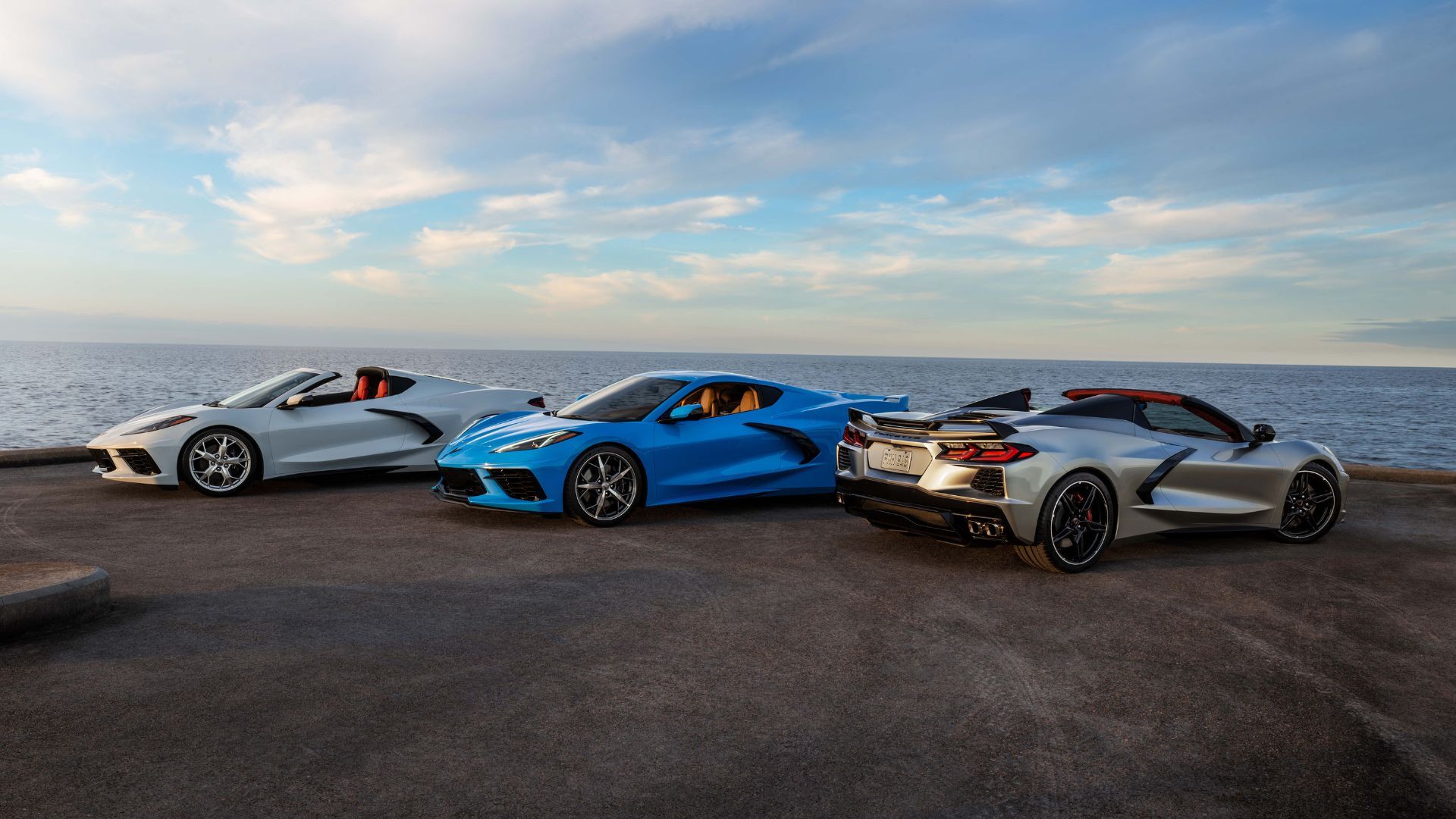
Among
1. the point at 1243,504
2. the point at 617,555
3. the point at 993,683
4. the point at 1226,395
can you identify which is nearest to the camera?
the point at 993,683

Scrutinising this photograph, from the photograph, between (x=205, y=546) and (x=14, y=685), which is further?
(x=205, y=546)

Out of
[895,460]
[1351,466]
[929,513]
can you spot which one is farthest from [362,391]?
[1351,466]

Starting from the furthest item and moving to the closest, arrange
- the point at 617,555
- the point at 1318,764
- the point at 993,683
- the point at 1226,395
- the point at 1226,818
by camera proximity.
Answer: the point at 1226,395, the point at 617,555, the point at 993,683, the point at 1318,764, the point at 1226,818

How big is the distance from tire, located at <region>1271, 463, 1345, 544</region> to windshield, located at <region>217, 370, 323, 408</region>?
375 inches

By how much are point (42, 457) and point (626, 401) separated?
25.4ft

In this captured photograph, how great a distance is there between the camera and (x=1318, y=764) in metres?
3.39

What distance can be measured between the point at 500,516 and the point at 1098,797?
631cm

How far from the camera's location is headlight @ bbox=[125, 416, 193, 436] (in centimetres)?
923

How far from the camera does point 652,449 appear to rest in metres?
8.30

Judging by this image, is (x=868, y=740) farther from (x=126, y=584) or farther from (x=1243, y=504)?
(x=1243, y=504)

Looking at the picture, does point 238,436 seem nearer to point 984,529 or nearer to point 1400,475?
point 984,529

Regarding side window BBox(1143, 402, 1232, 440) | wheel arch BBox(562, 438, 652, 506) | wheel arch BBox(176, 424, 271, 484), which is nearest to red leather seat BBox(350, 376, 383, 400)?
wheel arch BBox(176, 424, 271, 484)

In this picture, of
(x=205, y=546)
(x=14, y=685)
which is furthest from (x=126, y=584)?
(x=14, y=685)

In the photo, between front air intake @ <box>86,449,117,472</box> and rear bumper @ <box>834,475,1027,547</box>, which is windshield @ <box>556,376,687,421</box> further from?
front air intake @ <box>86,449,117,472</box>
